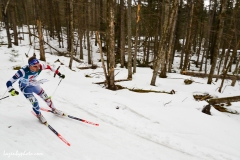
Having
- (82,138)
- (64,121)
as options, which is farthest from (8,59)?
(82,138)

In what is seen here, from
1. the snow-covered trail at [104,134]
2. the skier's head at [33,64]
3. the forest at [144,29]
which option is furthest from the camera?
the forest at [144,29]

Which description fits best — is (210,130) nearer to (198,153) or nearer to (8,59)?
(198,153)

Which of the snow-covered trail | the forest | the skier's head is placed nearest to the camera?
the snow-covered trail

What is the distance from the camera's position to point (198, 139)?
5219 millimetres

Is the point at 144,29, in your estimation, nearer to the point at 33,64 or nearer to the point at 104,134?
the point at 33,64

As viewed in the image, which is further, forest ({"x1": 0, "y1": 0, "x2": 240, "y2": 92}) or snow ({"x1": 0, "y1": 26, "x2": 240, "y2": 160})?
forest ({"x1": 0, "y1": 0, "x2": 240, "y2": 92})

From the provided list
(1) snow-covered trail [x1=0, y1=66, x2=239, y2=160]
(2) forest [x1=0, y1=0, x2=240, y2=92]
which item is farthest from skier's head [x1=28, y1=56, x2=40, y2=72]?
(2) forest [x1=0, y1=0, x2=240, y2=92]

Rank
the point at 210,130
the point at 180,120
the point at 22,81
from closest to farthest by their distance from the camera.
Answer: the point at 22,81
the point at 210,130
the point at 180,120

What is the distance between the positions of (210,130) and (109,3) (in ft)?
22.1

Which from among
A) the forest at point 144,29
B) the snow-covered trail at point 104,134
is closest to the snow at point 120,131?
the snow-covered trail at point 104,134

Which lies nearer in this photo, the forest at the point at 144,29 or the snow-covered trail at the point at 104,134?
the snow-covered trail at the point at 104,134

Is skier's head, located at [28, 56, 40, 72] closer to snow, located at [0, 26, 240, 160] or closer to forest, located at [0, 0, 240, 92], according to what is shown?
snow, located at [0, 26, 240, 160]

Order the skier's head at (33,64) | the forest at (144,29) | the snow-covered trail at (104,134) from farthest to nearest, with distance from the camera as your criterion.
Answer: the forest at (144,29) < the skier's head at (33,64) < the snow-covered trail at (104,134)

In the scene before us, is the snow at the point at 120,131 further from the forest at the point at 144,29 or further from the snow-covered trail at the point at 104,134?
the forest at the point at 144,29
